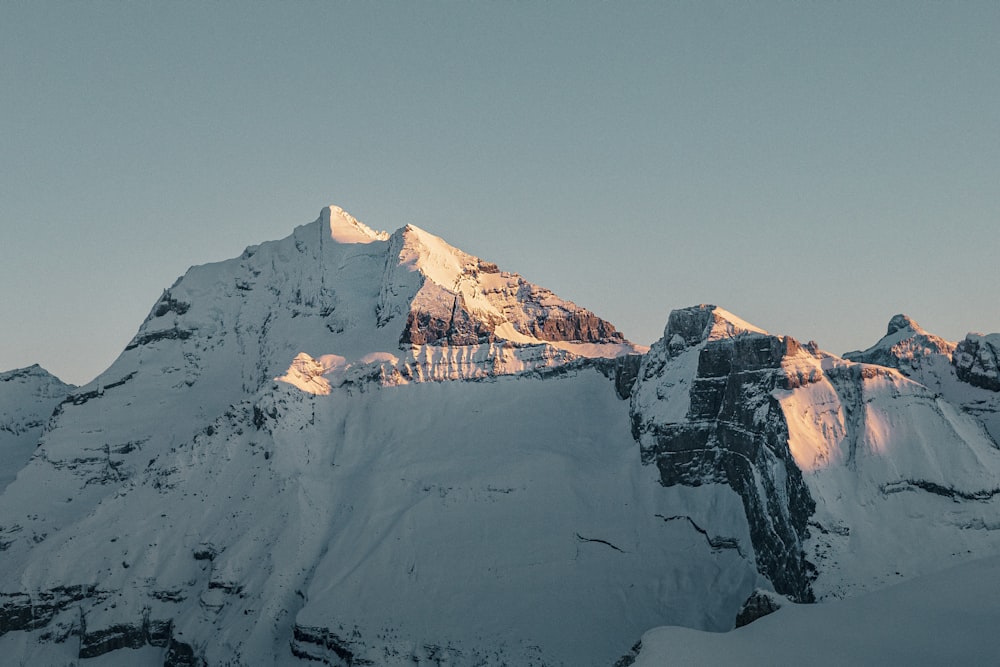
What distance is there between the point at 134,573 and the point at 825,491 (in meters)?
108

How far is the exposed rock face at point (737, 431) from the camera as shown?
450 feet

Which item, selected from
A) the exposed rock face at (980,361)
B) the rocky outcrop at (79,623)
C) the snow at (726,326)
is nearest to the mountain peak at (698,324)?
the snow at (726,326)

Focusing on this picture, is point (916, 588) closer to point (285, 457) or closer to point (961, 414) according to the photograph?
point (961, 414)

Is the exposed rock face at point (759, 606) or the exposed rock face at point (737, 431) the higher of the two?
the exposed rock face at point (737, 431)

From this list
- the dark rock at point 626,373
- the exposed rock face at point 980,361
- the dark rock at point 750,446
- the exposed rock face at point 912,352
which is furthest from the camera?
the dark rock at point 626,373

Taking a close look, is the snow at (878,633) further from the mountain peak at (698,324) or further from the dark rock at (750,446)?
the mountain peak at (698,324)

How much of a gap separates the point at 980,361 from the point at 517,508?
77.1 meters

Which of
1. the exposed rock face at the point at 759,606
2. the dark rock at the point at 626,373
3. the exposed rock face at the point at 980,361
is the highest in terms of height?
the dark rock at the point at 626,373

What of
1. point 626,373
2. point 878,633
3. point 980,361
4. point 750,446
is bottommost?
point 878,633

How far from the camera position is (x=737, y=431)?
513ft

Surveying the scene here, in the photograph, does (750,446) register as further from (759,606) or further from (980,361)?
(759,606)

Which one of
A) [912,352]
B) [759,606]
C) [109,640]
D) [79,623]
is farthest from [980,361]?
[79,623]

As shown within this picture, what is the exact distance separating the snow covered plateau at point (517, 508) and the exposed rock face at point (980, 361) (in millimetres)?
317

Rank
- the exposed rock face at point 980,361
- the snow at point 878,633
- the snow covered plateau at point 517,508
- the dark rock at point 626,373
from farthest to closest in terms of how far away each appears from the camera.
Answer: the dark rock at point 626,373 < the exposed rock face at point 980,361 < the snow covered plateau at point 517,508 < the snow at point 878,633
